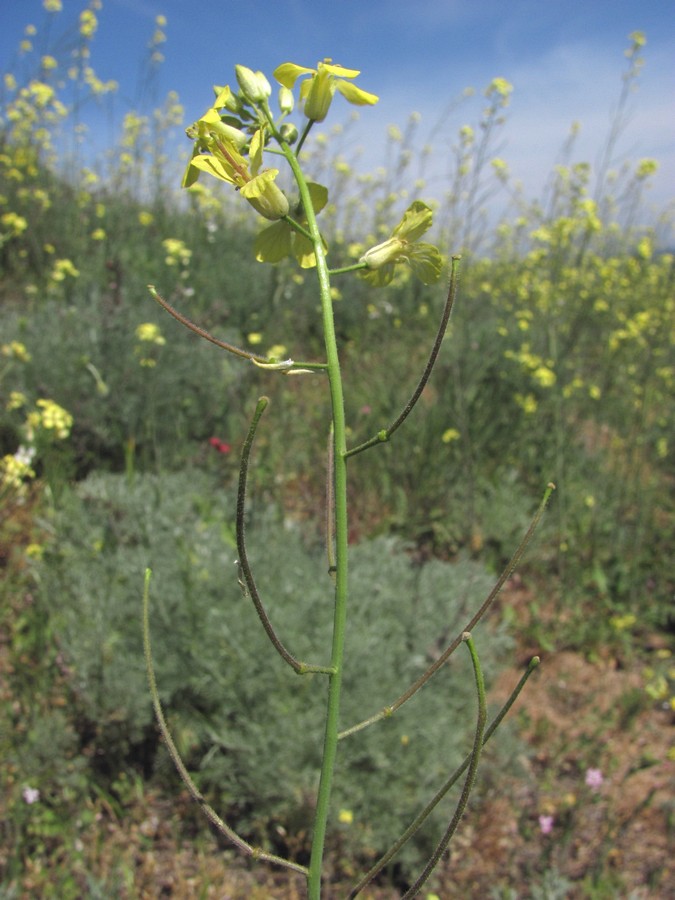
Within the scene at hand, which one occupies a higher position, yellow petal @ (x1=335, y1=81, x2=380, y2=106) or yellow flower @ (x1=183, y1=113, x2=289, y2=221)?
yellow petal @ (x1=335, y1=81, x2=380, y2=106)

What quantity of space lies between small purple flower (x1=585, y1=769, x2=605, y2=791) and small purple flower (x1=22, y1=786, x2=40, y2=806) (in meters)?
1.77

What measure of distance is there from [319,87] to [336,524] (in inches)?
21.7

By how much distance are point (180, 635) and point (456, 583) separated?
1.09m

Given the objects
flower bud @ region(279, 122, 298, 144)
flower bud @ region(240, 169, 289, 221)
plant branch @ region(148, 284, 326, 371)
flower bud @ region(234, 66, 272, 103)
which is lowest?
plant branch @ region(148, 284, 326, 371)

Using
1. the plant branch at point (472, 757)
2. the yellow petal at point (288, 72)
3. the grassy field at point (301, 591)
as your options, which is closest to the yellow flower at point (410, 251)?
the yellow petal at point (288, 72)

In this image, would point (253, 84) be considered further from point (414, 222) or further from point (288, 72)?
point (414, 222)

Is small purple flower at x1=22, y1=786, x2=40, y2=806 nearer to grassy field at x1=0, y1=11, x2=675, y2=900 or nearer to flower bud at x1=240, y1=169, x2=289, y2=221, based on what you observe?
grassy field at x1=0, y1=11, x2=675, y2=900

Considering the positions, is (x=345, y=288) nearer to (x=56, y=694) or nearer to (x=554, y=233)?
(x=554, y=233)

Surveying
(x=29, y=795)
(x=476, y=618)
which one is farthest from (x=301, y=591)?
(x=476, y=618)

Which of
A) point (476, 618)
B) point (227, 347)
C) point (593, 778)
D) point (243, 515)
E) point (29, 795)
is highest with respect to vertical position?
point (227, 347)

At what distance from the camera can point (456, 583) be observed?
257 centimetres

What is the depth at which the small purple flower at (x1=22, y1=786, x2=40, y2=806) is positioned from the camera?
1867 mm

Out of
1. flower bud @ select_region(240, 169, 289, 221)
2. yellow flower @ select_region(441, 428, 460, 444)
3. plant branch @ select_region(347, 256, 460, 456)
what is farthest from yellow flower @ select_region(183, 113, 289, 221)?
yellow flower @ select_region(441, 428, 460, 444)

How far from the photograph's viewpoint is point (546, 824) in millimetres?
2102
